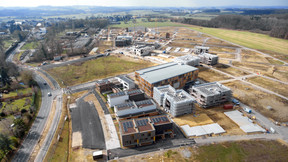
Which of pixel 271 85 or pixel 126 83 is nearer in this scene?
pixel 126 83

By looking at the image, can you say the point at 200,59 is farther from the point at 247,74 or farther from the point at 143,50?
the point at 143,50

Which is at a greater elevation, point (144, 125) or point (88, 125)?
point (144, 125)

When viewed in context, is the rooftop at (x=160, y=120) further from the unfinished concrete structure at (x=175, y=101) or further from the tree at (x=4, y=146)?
the tree at (x=4, y=146)

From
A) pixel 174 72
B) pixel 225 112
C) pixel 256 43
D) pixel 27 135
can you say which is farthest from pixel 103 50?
pixel 256 43

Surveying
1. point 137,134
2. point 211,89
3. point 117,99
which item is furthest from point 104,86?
point 211,89

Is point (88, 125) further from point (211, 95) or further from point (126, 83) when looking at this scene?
point (211, 95)

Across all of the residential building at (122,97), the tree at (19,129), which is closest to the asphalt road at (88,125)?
the residential building at (122,97)

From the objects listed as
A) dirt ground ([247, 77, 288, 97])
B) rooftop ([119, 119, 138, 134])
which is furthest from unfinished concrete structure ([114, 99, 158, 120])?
dirt ground ([247, 77, 288, 97])
